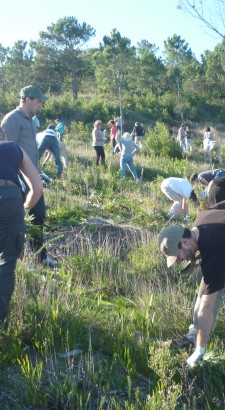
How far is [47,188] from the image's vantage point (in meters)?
9.58

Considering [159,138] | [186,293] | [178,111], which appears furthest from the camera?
[178,111]

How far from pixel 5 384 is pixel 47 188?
663 centimetres

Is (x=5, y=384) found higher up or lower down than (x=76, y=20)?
lower down

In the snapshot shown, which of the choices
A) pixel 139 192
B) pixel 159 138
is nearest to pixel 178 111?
pixel 159 138

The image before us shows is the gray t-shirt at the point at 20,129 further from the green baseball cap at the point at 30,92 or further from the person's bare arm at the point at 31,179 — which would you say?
the person's bare arm at the point at 31,179

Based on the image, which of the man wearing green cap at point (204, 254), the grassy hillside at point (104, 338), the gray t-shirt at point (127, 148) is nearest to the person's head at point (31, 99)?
the grassy hillside at point (104, 338)

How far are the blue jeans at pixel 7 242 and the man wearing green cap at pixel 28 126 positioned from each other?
5.58ft

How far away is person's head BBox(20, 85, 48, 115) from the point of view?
17.3ft

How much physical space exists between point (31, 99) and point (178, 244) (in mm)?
2734

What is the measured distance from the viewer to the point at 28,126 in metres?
5.45

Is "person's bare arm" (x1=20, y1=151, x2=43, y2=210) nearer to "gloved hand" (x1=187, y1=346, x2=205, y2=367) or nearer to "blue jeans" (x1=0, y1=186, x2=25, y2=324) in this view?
"blue jeans" (x1=0, y1=186, x2=25, y2=324)

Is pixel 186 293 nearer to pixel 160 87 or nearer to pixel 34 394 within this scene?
pixel 34 394

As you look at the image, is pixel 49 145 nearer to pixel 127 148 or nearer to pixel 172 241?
pixel 127 148

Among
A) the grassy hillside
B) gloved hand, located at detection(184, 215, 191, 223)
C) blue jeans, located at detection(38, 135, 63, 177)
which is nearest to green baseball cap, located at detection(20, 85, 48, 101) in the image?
the grassy hillside
